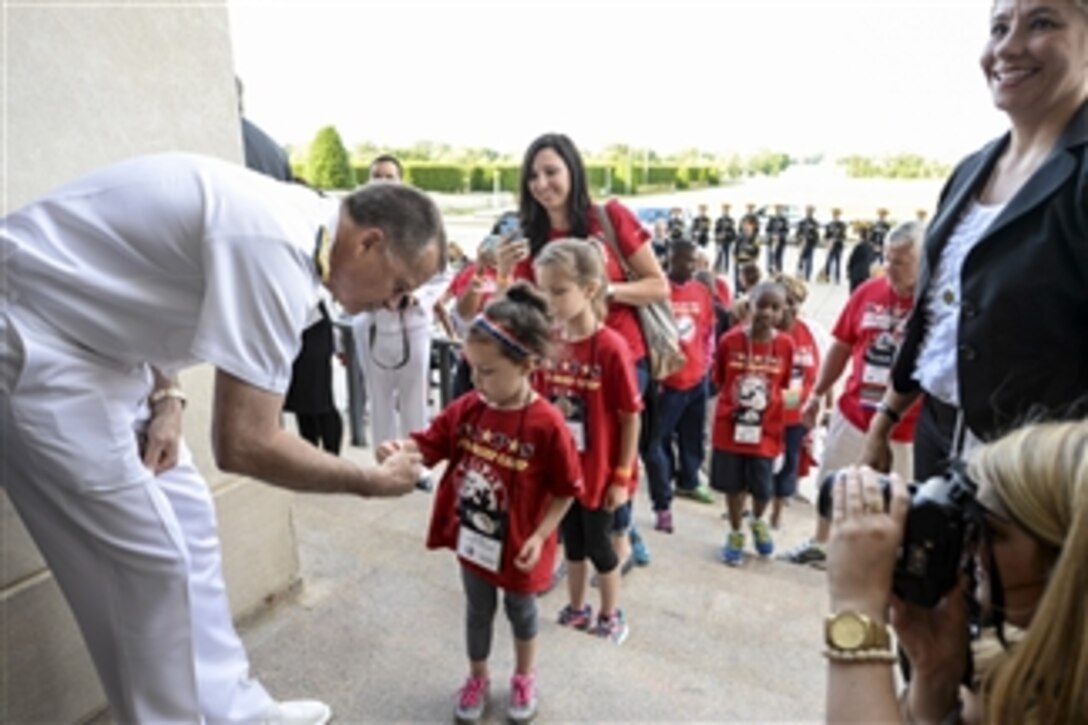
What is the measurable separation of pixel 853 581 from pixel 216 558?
1.60m

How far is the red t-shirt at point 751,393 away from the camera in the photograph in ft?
13.0

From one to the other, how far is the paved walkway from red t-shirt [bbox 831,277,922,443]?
987 mm

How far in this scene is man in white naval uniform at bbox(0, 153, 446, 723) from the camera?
1.44m

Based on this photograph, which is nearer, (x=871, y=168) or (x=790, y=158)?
(x=871, y=168)

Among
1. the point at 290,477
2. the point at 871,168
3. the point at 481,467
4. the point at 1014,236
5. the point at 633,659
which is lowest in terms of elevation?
the point at 633,659

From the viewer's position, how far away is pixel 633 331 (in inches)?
121

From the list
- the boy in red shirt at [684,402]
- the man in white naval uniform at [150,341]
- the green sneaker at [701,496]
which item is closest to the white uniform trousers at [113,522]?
the man in white naval uniform at [150,341]

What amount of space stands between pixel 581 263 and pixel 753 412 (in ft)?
5.94

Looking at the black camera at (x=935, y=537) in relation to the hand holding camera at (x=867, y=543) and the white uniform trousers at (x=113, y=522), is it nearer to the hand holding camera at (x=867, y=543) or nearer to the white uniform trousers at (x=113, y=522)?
the hand holding camera at (x=867, y=543)

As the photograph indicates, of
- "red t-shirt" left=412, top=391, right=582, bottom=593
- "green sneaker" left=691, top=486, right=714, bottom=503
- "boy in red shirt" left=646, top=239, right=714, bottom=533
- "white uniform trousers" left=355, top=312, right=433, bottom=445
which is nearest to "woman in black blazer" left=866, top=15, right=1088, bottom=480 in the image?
"red t-shirt" left=412, top=391, right=582, bottom=593

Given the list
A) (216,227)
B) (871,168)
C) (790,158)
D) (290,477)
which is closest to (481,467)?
(290,477)

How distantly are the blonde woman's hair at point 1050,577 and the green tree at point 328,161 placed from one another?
65.0ft

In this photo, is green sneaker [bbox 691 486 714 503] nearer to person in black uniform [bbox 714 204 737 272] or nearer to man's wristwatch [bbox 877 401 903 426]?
man's wristwatch [bbox 877 401 903 426]

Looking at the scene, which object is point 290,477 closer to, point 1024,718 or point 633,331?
point 1024,718
